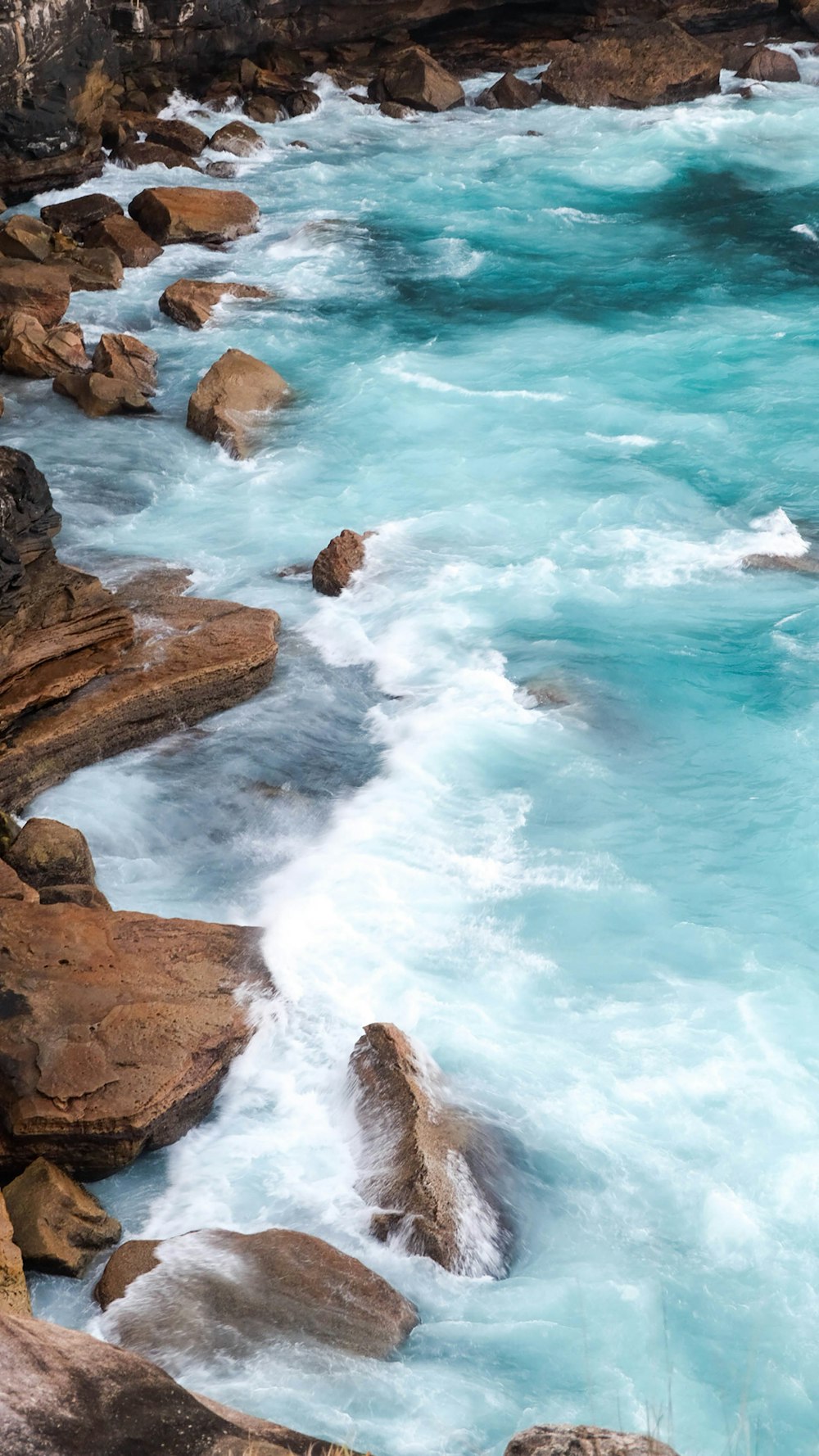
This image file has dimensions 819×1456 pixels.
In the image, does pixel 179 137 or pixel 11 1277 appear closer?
pixel 11 1277

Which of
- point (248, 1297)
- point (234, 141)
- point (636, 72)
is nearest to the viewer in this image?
point (248, 1297)

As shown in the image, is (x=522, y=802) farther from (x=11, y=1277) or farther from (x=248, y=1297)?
(x=11, y=1277)

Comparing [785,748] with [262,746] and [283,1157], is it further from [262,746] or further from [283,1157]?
[283,1157]

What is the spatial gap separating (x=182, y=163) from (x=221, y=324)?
7.25 metres

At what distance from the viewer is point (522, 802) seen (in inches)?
398

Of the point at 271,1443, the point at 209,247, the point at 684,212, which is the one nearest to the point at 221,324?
the point at 209,247

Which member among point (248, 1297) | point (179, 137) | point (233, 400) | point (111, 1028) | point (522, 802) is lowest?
point (522, 802)

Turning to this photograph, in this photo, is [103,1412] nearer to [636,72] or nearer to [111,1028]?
[111,1028]

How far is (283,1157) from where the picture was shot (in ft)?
24.1

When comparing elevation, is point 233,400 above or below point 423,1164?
above

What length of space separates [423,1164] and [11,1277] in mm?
2049

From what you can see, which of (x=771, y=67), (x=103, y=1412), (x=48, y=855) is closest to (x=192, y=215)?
(x=771, y=67)

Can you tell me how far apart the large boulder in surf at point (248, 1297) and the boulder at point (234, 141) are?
22638mm

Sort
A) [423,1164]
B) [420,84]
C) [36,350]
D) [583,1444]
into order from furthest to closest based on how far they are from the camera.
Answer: [420,84], [36,350], [423,1164], [583,1444]
